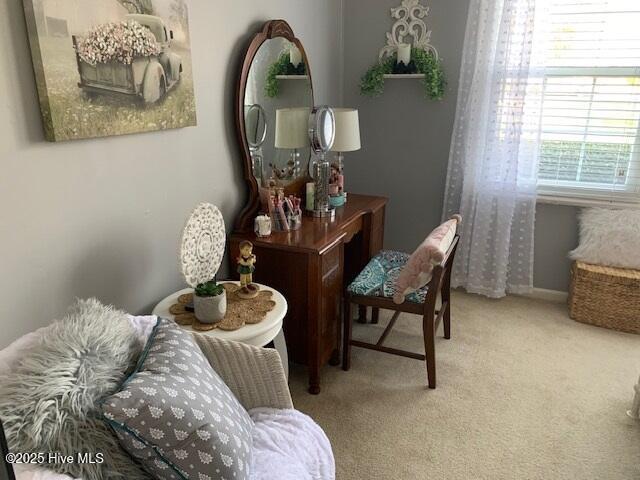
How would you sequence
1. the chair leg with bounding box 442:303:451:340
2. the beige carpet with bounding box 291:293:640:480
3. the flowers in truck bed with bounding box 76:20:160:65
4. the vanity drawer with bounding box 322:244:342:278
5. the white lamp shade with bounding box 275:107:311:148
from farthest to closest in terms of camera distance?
the chair leg with bounding box 442:303:451:340 < the white lamp shade with bounding box 275:107:311:148 < the vanity drawer with bounding box 322:244:342:278 < the beige carpet with bounding box 291:293:640:480 < the flowers in truck bed with bounding box 76:20:160:65

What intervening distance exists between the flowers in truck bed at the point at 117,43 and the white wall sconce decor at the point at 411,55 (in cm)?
184

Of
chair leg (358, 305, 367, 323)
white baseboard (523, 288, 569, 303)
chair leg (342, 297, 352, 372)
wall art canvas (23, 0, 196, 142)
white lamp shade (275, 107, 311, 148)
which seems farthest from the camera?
white baseboard (523, 288, 569, 303)

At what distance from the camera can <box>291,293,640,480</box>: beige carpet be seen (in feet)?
6.07

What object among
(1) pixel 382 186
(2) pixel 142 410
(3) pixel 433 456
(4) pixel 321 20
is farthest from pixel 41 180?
(1) pixel 382 186

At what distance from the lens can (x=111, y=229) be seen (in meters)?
1.67

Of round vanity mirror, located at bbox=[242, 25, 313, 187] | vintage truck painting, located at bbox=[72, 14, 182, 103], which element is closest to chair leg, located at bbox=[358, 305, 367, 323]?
round vanity mirror, located at bbox=[242, 25, 313, 187]

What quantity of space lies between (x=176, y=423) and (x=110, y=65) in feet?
3.71

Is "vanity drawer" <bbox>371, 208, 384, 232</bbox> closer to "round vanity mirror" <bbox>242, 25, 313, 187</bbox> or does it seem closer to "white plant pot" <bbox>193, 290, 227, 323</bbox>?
"round vanity mirror" <bbox>242, 25, 313, 187</bbox>

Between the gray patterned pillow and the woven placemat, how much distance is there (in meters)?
0.42

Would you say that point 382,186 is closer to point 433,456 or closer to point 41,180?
point 433,456

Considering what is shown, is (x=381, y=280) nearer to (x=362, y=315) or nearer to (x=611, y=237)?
(x=362, y=315)

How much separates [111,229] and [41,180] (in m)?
0.31

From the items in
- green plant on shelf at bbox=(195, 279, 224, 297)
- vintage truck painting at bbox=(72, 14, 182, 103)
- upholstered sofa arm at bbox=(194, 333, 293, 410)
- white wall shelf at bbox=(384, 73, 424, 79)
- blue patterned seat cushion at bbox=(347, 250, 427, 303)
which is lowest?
blue patterned seat cushion at bbox=(347, 250, 427, 303)

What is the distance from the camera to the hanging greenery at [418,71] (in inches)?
121
